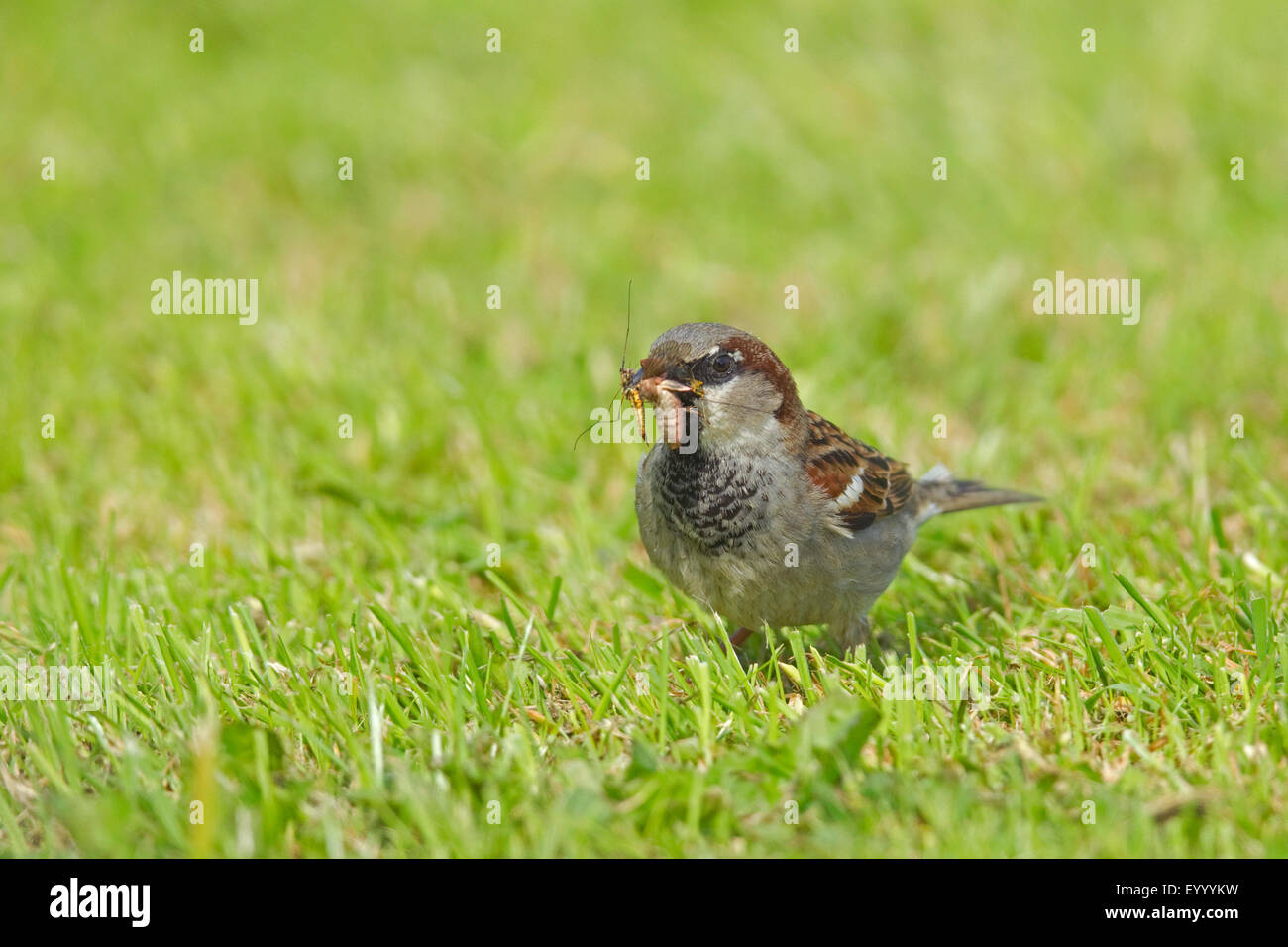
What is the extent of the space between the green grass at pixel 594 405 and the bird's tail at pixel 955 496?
0.21 meters

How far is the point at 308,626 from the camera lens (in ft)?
14.6

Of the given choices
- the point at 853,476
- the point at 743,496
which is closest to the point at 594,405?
the point at 853,476

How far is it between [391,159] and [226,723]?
232 inches

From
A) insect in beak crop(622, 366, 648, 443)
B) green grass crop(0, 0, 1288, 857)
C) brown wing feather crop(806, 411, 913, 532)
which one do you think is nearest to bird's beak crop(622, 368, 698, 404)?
insect in beak crop(622, 366, 648, 443)

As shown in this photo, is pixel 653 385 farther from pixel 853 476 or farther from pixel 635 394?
pixel 853 476

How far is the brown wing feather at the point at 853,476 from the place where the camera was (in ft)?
13.9

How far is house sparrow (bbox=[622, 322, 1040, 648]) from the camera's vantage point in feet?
12.9

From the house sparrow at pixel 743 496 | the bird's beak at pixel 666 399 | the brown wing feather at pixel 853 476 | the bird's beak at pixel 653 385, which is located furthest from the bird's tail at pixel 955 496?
the bird's beak at pixel 653 385

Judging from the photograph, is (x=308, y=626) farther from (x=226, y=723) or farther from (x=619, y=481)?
(x=619, y=481)

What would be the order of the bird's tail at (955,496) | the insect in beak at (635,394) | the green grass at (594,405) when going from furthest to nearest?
the bird's tail at (955,496) → the insect in beak at (635,394) → the green grass at (594,405)

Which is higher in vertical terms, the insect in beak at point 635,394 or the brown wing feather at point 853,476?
the insect in beak at point 635,394

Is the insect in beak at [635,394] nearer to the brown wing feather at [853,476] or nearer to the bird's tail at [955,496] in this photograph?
the brown wing feather at [853,476]

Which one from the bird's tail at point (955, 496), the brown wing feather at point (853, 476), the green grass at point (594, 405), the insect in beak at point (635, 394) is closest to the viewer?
the green grass at point (594, 405)
